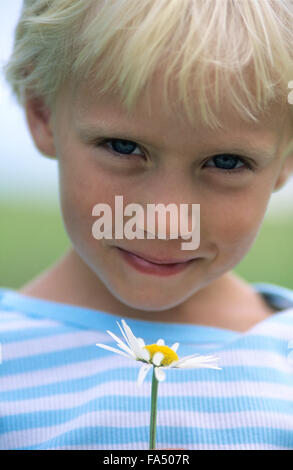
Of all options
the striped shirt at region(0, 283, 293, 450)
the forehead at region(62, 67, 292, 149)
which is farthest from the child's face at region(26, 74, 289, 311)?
the striped shirt at region(0, 283, 293, 450)

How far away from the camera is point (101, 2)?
2.83 feet

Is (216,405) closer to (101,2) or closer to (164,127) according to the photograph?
(164,127)

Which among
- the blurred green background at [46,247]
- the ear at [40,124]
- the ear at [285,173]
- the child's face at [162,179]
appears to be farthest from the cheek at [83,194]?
the blurred green background at [46,247]

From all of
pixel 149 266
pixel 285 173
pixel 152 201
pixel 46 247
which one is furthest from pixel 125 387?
pixel 46 247

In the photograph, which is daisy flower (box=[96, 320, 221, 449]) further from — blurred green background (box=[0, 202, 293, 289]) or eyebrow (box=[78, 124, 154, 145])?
blurred green background (box=[0, 202, 293, 289])

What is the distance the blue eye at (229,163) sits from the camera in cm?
89

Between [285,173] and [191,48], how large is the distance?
331 mm

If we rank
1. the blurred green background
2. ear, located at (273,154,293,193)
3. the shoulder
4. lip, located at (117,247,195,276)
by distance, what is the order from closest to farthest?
lip, located at (117,247,195,276) → ear, located at (273,154,293,193) → the shoulder → the blurred green background

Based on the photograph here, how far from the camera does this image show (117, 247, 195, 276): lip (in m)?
0.93

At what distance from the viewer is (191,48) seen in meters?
0.80

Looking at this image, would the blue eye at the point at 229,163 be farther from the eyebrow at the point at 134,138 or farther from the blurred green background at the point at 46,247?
the blurred green background at the point at 46,247

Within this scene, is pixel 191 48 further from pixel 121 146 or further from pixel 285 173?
pixel 285 173

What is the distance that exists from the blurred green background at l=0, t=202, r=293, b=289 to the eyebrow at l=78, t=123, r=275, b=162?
1.57 meters

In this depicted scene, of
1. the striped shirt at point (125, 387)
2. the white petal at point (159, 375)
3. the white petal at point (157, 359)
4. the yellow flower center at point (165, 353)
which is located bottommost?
the white petal at point (159, 375)
